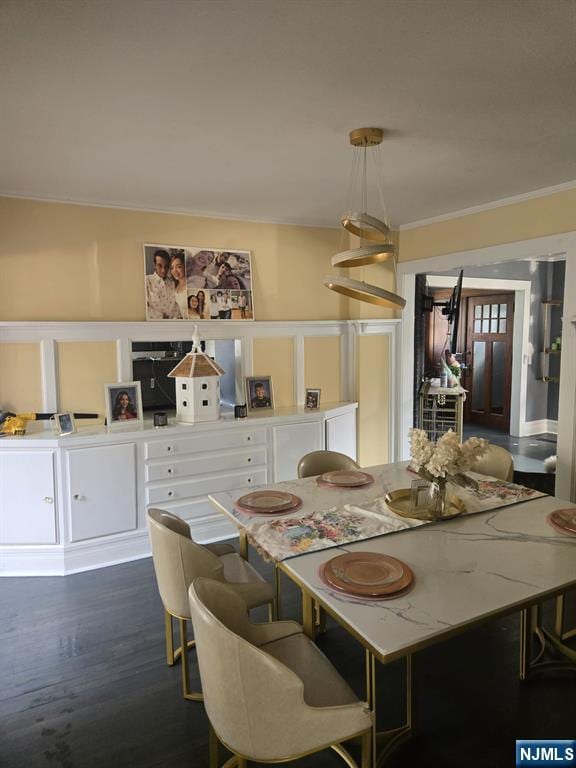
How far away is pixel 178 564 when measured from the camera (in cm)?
206

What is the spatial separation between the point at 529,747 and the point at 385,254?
2.00 m

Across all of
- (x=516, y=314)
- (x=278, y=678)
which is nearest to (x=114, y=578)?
(x=278, y=678)

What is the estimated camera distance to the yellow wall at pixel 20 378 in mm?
3539

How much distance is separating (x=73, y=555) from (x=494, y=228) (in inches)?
150

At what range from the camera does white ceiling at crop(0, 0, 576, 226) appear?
5.08ft

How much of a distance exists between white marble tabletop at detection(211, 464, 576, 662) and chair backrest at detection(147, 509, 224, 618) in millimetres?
238

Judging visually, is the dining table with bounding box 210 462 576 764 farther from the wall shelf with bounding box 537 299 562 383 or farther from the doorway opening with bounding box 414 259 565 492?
the wall shelf with bounding box 537 299 562 383

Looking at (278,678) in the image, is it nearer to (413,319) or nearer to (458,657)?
(458,657)

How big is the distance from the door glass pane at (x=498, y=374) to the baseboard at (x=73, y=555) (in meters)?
5.81

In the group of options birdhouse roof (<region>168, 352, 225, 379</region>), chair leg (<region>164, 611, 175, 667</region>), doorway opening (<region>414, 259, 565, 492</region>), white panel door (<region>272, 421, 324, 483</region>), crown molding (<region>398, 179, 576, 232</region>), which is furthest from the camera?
doorway opening (<region>414, 259, 565, 492</region>)

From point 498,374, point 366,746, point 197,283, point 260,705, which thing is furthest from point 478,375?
point 260,705

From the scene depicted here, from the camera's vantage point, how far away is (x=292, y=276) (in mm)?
4559

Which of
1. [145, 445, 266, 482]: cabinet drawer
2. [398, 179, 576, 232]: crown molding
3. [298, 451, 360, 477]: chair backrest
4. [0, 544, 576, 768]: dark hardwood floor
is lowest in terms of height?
[0, 544, 576, 768]: dark hardwood floor

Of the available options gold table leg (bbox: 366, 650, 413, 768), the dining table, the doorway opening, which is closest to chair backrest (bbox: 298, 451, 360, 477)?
the dining table
